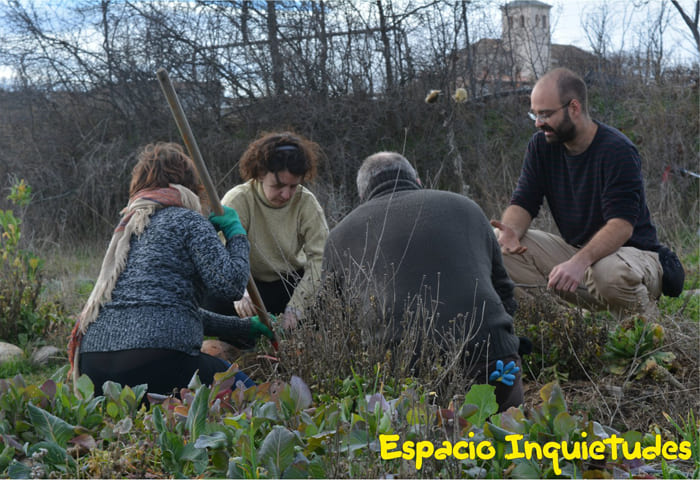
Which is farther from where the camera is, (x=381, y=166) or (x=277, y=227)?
(x=277, y=227)

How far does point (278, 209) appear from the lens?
177 inches

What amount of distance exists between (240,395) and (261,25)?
10247mm

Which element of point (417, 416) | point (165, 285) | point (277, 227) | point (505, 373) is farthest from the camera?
point (277, 227)

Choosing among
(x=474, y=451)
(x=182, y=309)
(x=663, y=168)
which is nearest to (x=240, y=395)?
(x=474, y=451)

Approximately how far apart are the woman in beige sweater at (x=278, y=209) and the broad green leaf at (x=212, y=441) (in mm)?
2468

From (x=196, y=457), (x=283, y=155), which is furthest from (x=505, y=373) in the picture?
(x=283, y=155)

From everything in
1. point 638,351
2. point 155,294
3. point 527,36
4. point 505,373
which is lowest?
point 638,351

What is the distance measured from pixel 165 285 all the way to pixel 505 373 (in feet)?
4.72

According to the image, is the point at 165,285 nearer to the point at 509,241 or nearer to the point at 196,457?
the point at 196,457

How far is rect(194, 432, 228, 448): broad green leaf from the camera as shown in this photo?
5.30ft

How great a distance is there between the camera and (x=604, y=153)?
14.2ft

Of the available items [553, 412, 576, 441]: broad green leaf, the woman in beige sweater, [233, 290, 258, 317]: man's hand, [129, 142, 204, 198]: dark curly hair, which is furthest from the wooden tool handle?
[553, 412, 576, 441]: broad green leaf

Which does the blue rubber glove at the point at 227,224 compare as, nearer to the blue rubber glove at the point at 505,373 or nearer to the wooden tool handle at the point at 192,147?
the wooden tool handle at the point at 192,147

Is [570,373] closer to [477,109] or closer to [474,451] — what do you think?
[474,451]
